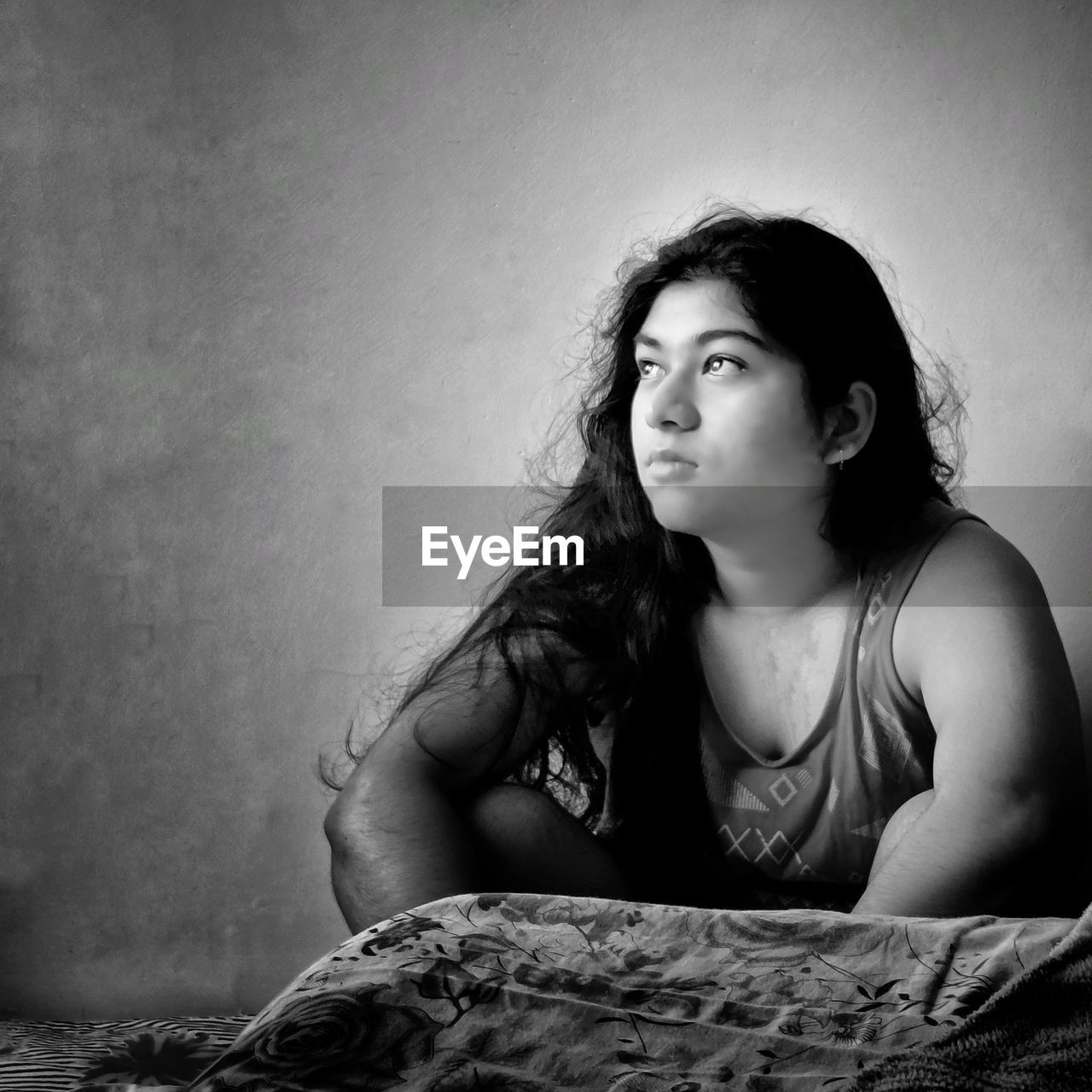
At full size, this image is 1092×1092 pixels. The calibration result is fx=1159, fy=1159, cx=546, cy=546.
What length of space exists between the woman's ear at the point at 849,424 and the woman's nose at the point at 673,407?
0.17m

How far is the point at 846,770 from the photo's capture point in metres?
1.28

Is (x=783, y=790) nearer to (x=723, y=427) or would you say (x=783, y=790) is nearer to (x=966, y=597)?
(x=966, y=597)

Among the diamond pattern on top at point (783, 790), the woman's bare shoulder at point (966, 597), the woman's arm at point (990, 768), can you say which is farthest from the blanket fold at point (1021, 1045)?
the diamond pattern on top at point (783, 790)

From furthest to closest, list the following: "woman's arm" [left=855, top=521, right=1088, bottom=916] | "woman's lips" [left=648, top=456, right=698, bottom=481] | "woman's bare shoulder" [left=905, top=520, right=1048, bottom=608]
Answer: "woman's lips" [left=648, top=456, right=698, bottom=481] < "woman's bare shoulder" [left=905, top=520, right=1048, bottom=608] < "woman's arm" [left=855, top=521, right=1088, bottom=916]

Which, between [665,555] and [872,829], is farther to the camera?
[665,555]

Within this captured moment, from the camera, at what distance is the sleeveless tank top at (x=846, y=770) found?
1260 mm

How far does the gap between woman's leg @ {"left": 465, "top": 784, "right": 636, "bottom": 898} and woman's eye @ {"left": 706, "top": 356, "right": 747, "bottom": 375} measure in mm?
509

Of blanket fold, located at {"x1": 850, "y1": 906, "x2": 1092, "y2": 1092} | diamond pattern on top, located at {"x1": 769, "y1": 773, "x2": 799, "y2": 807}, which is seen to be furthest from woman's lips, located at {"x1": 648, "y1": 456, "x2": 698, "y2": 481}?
blanket fold, located at {"x1": 850, "y1": 906, "x2": 1092, "y2": 1092}

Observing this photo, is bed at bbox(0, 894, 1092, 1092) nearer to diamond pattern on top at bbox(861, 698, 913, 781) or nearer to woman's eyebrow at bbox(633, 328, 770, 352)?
diamond pattern on top at bbox(861, 698, 913, 781)

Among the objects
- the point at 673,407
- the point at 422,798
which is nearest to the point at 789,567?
the point at 673,407

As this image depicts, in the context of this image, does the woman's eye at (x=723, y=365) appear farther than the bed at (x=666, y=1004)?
Yes

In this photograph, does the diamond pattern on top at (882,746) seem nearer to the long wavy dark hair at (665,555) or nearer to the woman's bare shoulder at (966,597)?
the woman's bare shoulder at (966,597)

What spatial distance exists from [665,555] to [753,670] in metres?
0.19

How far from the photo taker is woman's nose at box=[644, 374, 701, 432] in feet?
4.20
